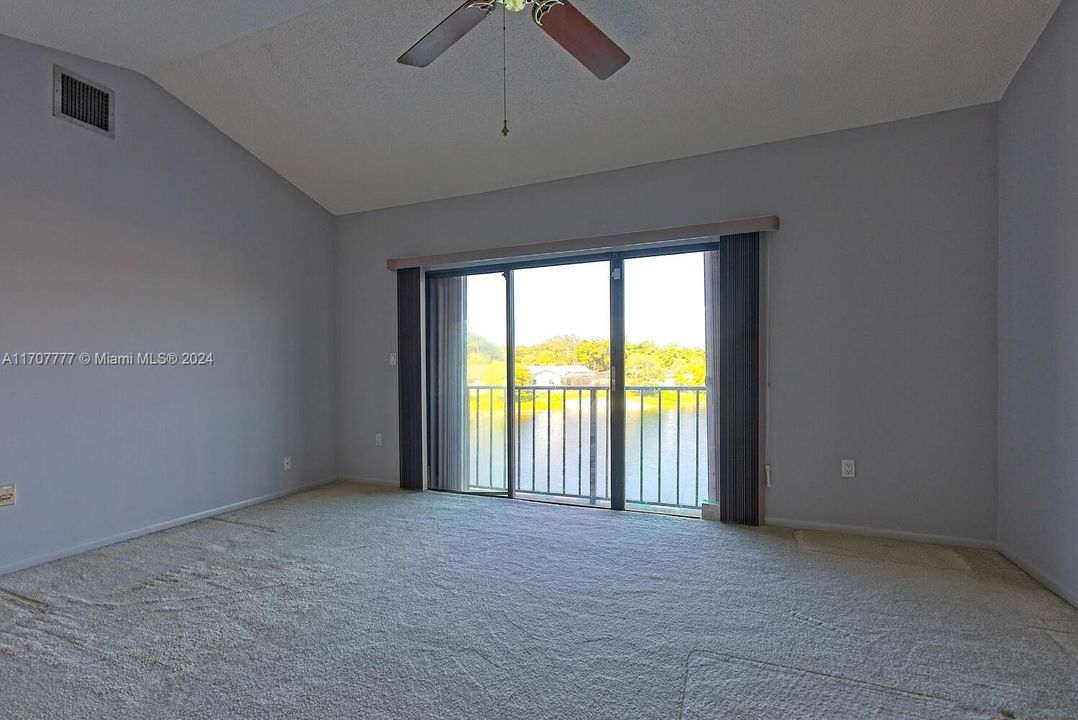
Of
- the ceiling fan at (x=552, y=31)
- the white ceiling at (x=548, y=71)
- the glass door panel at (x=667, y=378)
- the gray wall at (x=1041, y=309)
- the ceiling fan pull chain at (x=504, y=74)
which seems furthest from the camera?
the glass door panel at (x=667, y=378)

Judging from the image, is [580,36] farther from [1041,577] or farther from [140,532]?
[140,532]

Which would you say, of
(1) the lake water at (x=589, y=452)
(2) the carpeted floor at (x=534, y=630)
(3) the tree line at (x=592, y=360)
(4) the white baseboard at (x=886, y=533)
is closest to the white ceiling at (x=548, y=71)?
(3) the tree line at (x=592, y=360)

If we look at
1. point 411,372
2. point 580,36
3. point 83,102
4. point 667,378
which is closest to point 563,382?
point 667,378

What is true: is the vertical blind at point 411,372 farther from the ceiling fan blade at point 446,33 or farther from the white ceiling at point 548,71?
the ceiling fan blade at point 446,33

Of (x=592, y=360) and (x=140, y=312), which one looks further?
(x=592, y=360)

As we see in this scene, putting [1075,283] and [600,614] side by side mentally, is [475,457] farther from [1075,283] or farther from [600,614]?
[1075,283]

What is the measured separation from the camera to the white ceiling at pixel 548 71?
245cm

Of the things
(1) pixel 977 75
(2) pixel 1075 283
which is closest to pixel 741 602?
(2) pixel 1075 283

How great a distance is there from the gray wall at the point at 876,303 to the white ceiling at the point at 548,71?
203 mm

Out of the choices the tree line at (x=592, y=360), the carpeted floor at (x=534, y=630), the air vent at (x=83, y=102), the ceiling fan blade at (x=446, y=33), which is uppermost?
the air vent at (x=83, y=102)

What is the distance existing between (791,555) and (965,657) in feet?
3.16

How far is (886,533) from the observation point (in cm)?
304

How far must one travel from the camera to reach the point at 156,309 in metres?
3.27

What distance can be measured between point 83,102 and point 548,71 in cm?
261
